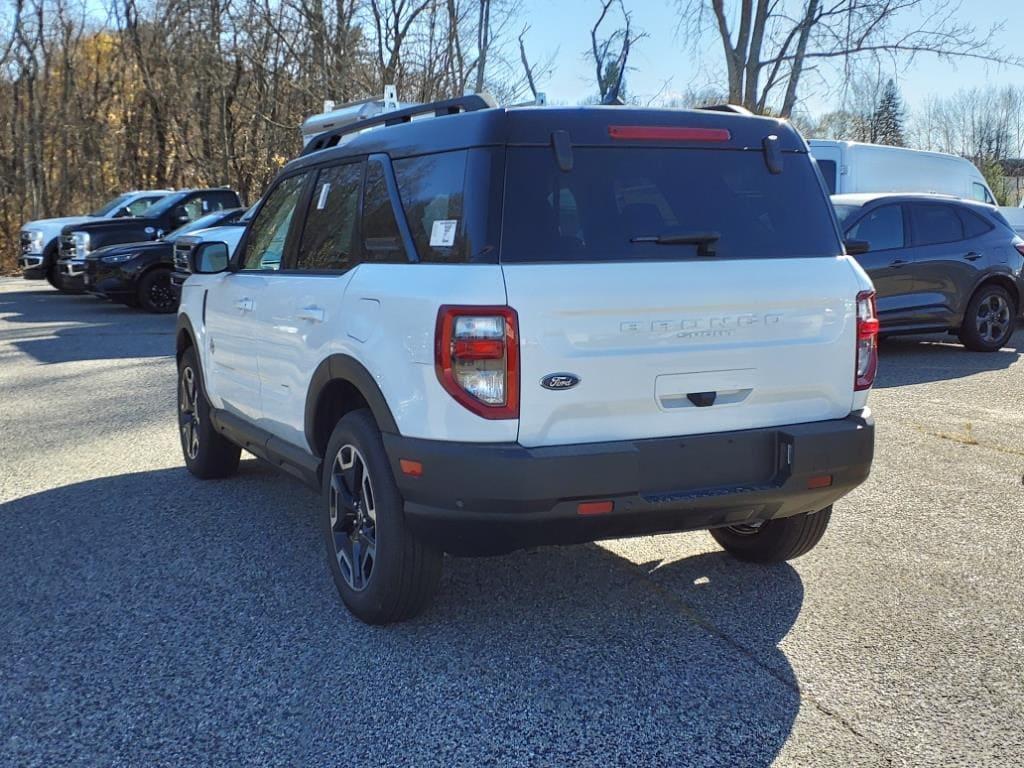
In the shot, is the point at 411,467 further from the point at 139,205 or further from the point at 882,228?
the point at 139,205

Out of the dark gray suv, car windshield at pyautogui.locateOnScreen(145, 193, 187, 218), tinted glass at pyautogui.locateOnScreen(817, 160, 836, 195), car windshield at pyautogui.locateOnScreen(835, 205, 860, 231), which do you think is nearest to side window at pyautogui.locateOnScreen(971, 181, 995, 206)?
tinted glass at pyautogui.locateOnScreen(817, 160, 836, 195)

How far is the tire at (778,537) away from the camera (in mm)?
4461

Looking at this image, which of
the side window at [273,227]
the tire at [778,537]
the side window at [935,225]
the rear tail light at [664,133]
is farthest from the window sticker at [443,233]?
the side window at [935,225]

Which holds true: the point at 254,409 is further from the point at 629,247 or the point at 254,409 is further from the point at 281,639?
the point at 629,247

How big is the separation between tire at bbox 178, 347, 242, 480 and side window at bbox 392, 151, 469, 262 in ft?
8.72

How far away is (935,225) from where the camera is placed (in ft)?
37.0

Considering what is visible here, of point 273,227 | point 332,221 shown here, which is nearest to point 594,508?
point 332,221

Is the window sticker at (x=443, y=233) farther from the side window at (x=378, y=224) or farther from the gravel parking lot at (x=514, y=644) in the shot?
the gravel parking lot at (x=514, y=644)

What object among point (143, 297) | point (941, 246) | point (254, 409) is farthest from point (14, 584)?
point (143, 297)

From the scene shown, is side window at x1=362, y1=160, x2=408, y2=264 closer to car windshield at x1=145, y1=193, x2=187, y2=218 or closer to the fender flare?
the fender flare

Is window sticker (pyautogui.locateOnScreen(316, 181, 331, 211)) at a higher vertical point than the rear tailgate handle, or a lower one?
higher

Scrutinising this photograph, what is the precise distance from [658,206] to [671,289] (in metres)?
0.35

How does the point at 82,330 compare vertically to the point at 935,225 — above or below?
below

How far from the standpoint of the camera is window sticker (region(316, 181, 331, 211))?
4.77 metres
